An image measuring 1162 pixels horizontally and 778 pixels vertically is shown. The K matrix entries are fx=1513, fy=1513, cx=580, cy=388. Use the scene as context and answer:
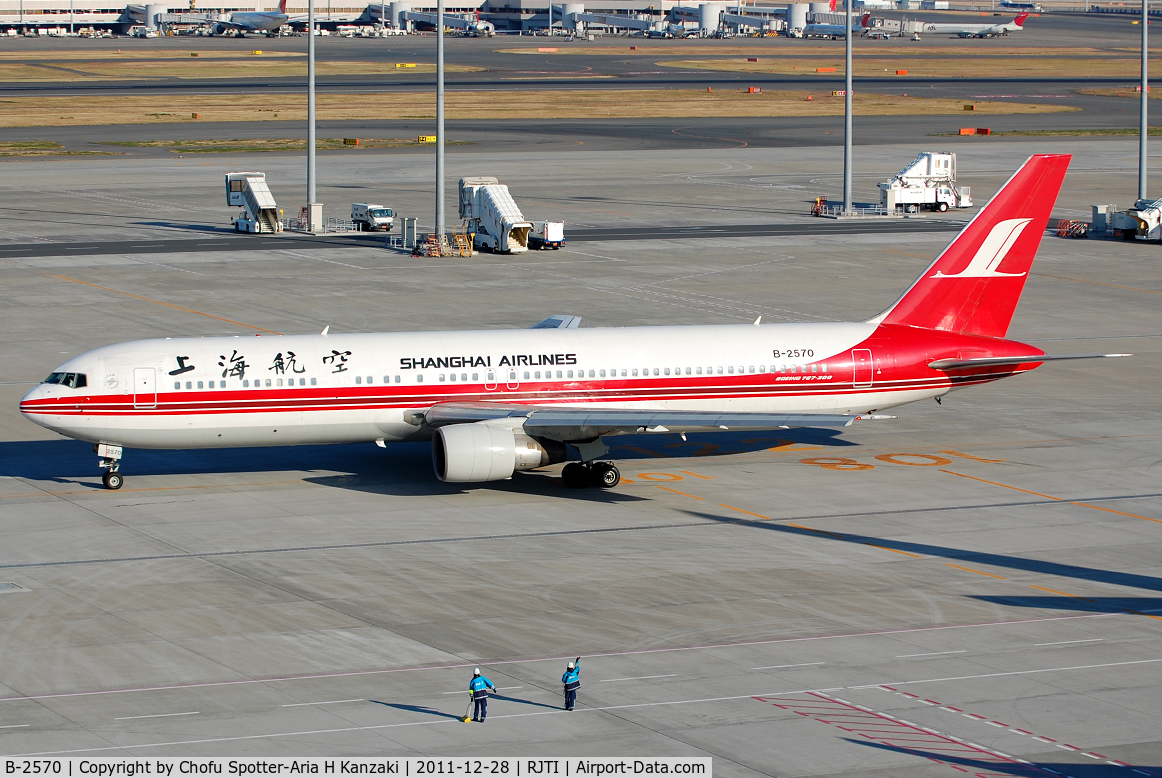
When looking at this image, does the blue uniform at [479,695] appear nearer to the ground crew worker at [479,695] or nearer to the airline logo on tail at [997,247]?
the ground crew worker at [479,695]

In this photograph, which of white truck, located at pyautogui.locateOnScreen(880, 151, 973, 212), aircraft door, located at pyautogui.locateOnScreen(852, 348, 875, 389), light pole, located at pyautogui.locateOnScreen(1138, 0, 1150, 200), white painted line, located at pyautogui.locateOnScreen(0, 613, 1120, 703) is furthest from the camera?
white truck, located at pyautogui.locateOnScreen(880, 151, 973, 212)

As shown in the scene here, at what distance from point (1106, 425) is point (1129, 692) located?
26.1 metres

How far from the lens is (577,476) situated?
46.6m

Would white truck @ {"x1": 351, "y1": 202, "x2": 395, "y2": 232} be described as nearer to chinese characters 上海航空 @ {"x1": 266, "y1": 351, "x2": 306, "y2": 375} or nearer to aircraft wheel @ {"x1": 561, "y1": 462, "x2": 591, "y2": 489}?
chinese characters 上海航空 @ {"x1": 266, "y1": 351, "x2": 306, "y2": 375}

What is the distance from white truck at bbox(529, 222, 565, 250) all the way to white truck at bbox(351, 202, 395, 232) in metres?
12.0

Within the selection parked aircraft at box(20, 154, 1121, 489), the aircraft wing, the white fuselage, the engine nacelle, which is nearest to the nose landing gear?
parked aircraft at box(20, 154, 1121, 489)

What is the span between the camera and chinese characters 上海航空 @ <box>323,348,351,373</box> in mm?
46094

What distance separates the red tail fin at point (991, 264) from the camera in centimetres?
5081

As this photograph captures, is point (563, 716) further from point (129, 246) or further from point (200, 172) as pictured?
point (200, 172)

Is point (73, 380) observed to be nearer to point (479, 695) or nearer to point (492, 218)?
point (479, 695)

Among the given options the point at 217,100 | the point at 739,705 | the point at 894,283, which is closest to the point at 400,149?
the point at 217,100

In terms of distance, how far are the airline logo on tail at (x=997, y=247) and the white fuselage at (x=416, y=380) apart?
14.6 ft

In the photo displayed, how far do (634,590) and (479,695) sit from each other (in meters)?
9.38

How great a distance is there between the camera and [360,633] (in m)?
33.5
